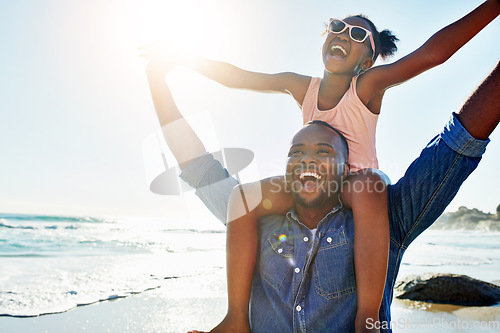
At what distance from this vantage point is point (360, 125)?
2.50 meters

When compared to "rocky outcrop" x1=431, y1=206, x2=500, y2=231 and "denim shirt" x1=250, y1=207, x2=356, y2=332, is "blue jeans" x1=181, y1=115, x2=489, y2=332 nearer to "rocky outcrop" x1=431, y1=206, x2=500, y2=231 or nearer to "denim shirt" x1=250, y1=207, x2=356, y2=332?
"denim shirt" x1=250, y1=207, x2=356, y2=332

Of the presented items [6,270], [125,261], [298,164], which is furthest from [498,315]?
[6,270]

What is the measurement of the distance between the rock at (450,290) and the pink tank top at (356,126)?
3.72 meters

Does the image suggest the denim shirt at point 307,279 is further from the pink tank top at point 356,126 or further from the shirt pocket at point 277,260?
the pink tank top at point 356,126

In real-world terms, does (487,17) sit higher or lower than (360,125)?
higher

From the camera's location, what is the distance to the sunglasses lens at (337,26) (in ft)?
9.40

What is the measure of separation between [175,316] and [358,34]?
3.44 m

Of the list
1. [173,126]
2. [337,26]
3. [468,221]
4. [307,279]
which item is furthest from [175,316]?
[468,221]

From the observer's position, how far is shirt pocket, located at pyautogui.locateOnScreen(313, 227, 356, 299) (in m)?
1.77

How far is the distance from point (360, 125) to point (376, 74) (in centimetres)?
33

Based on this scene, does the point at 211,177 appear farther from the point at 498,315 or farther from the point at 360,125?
the point at 498,315

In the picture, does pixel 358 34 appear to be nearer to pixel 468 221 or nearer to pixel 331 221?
pixel 331 221

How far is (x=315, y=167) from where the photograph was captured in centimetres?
207

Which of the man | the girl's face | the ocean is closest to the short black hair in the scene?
the man
